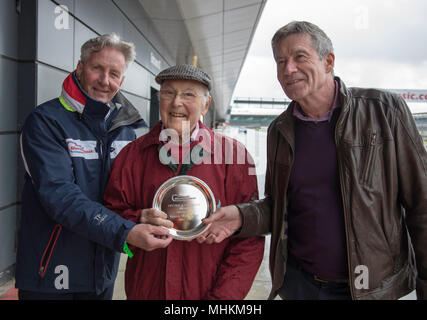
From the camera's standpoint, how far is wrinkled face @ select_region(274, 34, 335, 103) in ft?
5.46

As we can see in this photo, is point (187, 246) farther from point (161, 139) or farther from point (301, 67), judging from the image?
point (301, 67)

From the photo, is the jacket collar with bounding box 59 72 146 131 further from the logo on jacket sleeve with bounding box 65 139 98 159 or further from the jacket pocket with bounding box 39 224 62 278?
the jacket pocket with bounding box 39 224 62 278

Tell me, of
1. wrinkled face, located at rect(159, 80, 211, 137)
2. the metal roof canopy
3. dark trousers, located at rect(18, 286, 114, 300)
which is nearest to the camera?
wrinkled face, located at rect(159, 80, 211, 137)

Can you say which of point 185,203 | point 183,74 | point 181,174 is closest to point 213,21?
point 183,74

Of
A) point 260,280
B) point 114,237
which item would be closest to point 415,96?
point 260,280

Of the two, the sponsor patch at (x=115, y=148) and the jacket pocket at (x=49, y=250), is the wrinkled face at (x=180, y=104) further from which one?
the jacket pocket at (x=49, y=250)

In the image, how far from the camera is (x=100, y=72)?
192 centimetres

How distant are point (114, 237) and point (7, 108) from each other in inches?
90.7

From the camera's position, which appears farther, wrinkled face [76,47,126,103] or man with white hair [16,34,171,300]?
wrinkled face [76,47,126,103]

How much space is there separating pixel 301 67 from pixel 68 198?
142 cm

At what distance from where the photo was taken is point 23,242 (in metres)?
1.78

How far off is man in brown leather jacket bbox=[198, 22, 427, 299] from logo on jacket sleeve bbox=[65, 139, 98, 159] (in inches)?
32.6

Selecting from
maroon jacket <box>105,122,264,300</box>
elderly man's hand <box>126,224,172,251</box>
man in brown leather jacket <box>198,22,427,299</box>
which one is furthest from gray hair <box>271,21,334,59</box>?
elderly man's hand <box>126,224,172,251</box>
